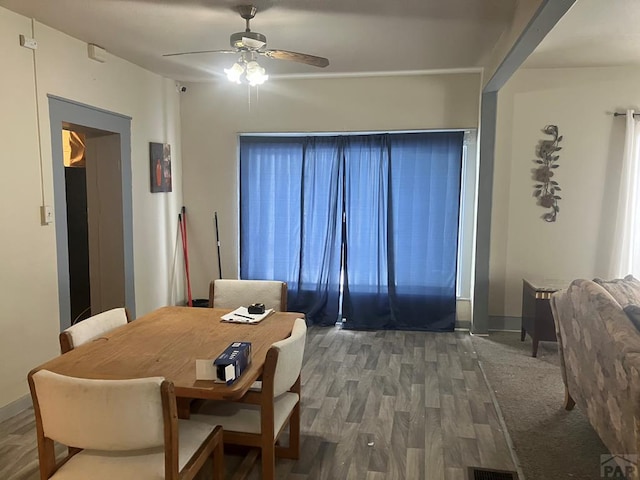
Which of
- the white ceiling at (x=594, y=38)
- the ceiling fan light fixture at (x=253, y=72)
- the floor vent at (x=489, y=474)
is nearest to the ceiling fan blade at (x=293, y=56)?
the ceiling fan light fixture at (x=253, y=72)

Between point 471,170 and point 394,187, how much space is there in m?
0.79

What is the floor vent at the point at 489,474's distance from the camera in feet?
8.00

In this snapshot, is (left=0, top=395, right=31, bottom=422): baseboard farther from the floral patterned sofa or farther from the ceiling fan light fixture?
the floral patterned sofa

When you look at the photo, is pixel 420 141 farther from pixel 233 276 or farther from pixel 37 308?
pixel 37 308

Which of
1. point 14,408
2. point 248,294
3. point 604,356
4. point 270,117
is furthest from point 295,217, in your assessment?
point 604,356

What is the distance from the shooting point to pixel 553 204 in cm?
468

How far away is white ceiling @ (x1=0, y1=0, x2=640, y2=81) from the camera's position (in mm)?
2992

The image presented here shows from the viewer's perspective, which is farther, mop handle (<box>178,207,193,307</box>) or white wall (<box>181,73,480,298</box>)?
mop handle (<box>178,207,193,307</box>)

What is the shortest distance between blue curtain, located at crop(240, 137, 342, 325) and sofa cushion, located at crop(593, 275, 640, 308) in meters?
2.61

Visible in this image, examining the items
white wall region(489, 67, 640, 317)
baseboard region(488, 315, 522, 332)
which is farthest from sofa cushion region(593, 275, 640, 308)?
baseboard region(488, 315, 522, 332)

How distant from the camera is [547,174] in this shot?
4.66 m

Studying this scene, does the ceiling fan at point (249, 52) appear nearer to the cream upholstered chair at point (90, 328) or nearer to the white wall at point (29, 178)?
the white wall at point (29, 178)

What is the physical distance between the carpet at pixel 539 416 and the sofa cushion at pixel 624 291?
81 centimetres

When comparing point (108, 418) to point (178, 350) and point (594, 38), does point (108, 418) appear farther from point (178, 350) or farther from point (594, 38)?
point (594, 38)
